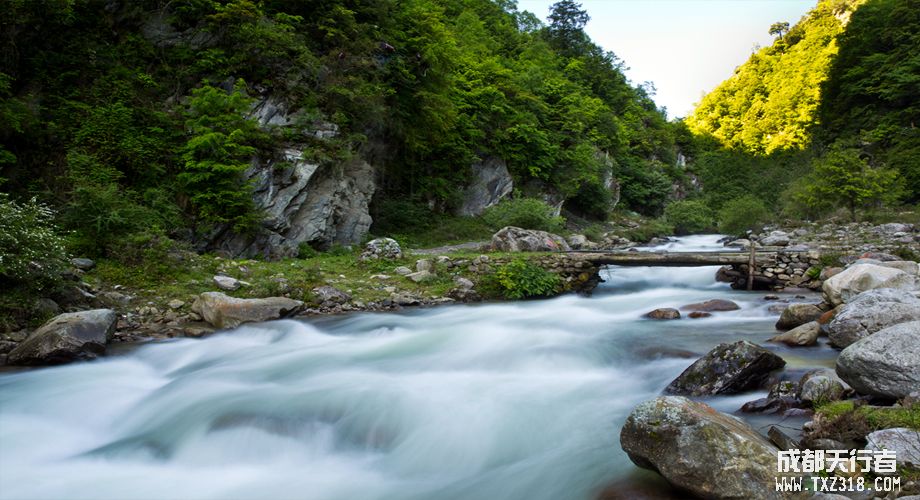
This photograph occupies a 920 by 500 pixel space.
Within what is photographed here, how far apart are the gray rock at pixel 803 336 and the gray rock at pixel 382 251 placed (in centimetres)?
971

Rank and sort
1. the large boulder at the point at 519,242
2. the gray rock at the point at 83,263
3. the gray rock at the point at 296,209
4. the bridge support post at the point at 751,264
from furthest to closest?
the large boulder at the point at 519,242
the gray rock at the point at 296,209
the bridge support post at the point at 751,264
the gray rock at the point at 83,263

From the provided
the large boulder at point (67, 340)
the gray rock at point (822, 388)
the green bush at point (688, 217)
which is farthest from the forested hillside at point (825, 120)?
the large boulder at point (67, 340)

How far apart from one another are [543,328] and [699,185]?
58.1m

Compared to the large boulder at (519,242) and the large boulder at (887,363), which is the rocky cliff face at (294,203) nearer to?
the large boulder at (519,242)

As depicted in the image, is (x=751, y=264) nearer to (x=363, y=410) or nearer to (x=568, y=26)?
(x=363, y=410)

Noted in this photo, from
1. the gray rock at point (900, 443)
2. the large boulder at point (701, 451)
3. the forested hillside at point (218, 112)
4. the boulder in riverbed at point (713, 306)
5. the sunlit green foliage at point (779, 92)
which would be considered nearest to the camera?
the gray rock at point (900, 443)

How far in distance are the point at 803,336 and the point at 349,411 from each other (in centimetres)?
682

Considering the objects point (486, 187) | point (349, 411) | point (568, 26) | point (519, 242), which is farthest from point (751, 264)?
point (568, 26)

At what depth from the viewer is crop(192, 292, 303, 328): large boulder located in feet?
31.4

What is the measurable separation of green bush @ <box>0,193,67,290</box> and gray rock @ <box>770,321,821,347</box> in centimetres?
1220

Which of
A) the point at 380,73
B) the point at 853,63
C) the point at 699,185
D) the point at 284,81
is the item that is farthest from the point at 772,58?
the point at 284,81

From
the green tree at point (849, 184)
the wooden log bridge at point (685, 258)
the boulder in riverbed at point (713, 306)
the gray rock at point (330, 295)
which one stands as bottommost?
the boulder in riverbed at point (713, 306)

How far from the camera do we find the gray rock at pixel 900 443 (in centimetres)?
320

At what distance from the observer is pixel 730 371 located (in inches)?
227
